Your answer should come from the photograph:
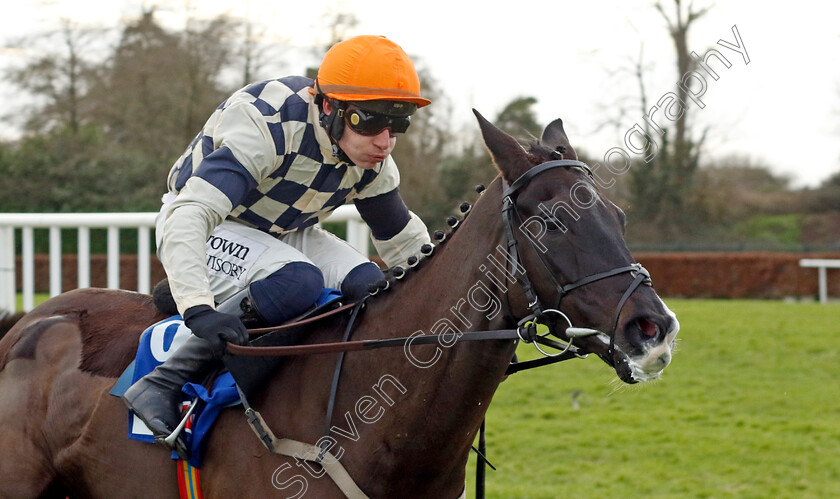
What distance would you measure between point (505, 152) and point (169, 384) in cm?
138

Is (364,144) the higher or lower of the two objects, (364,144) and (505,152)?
the lower

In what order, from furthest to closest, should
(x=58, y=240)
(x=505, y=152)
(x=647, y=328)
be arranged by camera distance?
(x=58, y=240), (x=505, y=152), (x=647, y=328)

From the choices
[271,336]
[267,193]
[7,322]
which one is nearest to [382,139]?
[267,193]

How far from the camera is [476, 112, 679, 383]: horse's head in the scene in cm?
222

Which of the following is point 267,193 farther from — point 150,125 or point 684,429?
point 150,125

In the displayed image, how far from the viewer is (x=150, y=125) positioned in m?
21.9

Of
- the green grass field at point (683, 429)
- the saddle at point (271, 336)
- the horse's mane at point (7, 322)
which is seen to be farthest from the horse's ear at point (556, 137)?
the horse's mane at point (7, 322)

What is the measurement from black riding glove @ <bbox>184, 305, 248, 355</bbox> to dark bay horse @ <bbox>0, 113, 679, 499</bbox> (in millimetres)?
289

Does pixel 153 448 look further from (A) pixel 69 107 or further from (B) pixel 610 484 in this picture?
(A) pixel 69 107

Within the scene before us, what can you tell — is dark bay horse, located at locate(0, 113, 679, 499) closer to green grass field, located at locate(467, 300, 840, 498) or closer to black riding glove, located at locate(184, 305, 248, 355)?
black riding glove, located at locate(184, 305, 248, 355)

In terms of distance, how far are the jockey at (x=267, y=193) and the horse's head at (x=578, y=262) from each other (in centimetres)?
50

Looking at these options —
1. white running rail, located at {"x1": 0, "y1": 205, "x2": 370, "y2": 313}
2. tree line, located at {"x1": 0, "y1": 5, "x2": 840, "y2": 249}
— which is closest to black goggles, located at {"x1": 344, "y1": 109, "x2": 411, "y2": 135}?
white running rail, located at {"x1": 0, "y1": 205, "x2": 370, "y2": 313}

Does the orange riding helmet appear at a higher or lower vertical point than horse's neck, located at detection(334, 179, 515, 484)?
higher

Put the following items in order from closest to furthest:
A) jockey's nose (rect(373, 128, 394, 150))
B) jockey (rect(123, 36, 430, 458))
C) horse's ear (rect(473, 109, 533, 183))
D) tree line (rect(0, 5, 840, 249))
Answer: horse's ear (rect(473, 109, 533, 183)) < jockey (rect(123, 36, 430, 458)) < jockey's nose (rect(373, 128, 394, 150)) < tree line (rect(0, 5, 840, 249))
